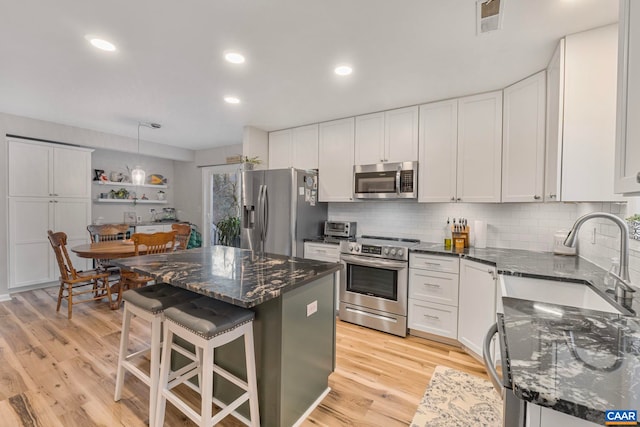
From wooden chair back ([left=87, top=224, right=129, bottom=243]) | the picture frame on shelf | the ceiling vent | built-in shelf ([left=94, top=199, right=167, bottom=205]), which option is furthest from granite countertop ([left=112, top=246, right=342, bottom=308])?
the picture frame on shelf

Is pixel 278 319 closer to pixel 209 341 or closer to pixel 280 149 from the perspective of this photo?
pixel 209 341

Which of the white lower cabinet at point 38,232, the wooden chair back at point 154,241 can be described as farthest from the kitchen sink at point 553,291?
the white lower cabinet at point 38,232

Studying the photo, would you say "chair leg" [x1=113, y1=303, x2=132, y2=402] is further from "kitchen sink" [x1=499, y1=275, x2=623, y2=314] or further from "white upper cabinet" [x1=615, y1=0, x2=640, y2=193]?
"white upper cabinet" [x1=615, y1=0, x2=640, y2=193]

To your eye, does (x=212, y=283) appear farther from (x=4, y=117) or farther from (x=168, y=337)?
(x=4, y=117)

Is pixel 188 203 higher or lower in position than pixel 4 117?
lower

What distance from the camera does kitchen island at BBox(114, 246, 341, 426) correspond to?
156 cm

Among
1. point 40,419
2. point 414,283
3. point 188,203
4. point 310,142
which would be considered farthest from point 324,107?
point 188,203

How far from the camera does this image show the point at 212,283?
61.0 inches

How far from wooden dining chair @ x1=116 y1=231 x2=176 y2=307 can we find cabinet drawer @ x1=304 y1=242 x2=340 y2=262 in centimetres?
169

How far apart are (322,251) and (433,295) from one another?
1373 millimetres

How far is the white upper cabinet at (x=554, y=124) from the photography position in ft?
6.50

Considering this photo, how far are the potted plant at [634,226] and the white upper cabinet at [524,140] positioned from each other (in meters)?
0.81

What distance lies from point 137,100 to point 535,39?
3.79 metres

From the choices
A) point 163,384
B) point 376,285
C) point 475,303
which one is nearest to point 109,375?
point 163,384
